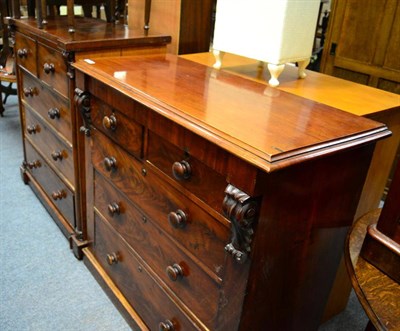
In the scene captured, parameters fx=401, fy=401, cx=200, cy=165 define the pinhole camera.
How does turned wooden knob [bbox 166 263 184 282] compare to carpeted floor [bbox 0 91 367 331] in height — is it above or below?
above

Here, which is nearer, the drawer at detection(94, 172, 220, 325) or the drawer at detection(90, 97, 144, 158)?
the drawer at detection(94, 172, 220, 325)

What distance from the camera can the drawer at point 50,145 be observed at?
195 centimetres

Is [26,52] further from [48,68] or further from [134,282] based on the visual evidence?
[134,282]

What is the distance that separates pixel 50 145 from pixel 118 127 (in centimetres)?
89

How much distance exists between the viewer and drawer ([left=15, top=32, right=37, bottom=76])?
201 centimetres

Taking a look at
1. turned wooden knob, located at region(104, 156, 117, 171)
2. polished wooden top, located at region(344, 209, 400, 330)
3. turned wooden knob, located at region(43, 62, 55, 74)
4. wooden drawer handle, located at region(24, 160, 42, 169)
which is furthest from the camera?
wooden drawer handle, located at region(24, 160, 42, 169)

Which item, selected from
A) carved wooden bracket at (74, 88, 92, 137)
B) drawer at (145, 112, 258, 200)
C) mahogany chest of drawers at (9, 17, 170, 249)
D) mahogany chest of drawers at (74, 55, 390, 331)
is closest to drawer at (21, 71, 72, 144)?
mahogany chest of drawers at (9, 17, 170, 249)

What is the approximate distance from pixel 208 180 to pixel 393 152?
33.3 inches

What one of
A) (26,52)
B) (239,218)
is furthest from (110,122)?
(26,52)

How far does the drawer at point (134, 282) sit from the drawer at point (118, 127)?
0.42 m

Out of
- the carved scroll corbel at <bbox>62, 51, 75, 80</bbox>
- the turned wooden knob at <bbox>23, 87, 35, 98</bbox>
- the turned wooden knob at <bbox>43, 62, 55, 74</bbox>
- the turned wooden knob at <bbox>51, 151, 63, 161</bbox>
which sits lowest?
the turned wooden knob at <bbox>51, 151, 63, 161</bbox>

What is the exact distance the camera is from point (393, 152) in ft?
4.91

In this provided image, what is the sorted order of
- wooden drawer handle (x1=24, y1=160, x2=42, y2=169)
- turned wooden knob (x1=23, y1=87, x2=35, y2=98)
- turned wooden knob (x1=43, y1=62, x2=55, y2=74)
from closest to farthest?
turned wooden knob (x1=43, y1=62, x2=55, y2=74) < turned wooden knob (x1=23, y1=87, x2=35, y2=98) < wooden drawer handle (x1=24, y1=160, x2=42, y2=169)

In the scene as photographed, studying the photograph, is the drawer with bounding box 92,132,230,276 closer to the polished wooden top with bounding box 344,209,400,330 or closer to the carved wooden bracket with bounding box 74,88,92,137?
the carved wooden bracket with bounding box 74,88,92,137
